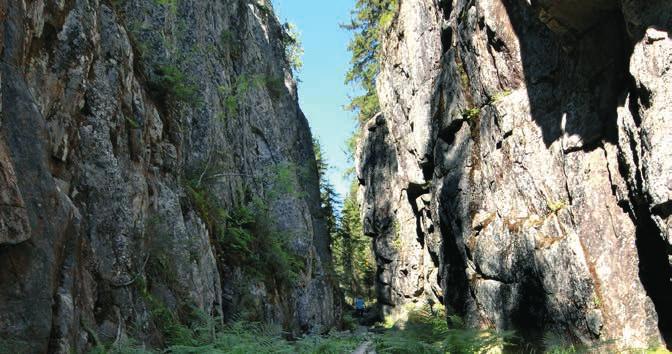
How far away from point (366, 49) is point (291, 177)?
13.4m

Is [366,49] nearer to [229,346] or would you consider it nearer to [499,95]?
[499,95]

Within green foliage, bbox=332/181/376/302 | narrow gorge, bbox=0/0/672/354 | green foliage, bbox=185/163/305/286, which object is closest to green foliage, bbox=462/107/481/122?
narrow gorge, bbox=0/0/672/354

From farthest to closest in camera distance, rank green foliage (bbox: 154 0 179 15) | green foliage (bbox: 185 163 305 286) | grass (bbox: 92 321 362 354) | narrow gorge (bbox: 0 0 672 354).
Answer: green foliage (bbox: 185 163 305 286)
green foliage (bbox: 154 0 179 15)
grass (bbox: 92 321 362 354)
narrow gorge (bbox: 0 0 672 354)

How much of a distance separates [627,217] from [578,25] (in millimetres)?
4266

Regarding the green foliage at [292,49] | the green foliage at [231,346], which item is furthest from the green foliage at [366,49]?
the green foliage at [231,346]

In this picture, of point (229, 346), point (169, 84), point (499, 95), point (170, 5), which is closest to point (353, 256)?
point (499, 95)

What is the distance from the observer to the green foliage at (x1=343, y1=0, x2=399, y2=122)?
31359mm

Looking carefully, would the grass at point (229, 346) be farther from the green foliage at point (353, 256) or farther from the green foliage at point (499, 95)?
the green foliage at point (353, 256)

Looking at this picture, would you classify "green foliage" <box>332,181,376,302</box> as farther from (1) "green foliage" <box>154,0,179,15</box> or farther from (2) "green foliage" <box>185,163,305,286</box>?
(1) "green foliage" <box>154,0,179,15</box>

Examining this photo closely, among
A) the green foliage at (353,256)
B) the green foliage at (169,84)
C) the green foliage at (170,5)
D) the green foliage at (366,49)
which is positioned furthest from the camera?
the green foliage at (353,256)

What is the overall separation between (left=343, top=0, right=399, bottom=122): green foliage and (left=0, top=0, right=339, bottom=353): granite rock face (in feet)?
46.0

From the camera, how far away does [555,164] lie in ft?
39.3

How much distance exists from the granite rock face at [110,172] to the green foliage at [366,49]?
1403cm

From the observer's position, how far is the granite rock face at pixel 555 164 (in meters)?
9.14
